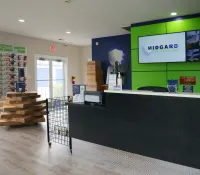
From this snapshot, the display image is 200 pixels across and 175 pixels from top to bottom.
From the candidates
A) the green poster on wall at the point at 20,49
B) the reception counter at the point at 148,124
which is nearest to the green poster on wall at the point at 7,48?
the green poster on wall at the point at 20,49

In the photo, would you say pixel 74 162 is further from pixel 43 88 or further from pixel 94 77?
pixel 43 88

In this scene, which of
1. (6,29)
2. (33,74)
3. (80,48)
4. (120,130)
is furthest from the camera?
(80,48)

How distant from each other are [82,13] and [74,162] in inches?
120

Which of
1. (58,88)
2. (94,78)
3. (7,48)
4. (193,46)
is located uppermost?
(7,48)

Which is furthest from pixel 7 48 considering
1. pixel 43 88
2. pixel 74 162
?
pixel 74 162

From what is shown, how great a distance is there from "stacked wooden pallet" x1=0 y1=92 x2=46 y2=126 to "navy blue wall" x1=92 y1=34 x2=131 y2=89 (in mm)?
2912

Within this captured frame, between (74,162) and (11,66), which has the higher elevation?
(11,66)

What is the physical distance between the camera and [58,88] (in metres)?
7.91

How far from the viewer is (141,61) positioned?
5.15m

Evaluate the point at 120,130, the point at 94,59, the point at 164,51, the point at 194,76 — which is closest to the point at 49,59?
the point at 94,59

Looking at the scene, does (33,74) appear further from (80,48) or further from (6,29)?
(80,48)

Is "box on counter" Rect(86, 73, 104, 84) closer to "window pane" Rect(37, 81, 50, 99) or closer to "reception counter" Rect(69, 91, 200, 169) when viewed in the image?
"window pane" Rect(37, 81, 50, 99)

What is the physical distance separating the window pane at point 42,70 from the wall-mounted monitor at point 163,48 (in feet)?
12.1

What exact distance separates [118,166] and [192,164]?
3.12 ft
